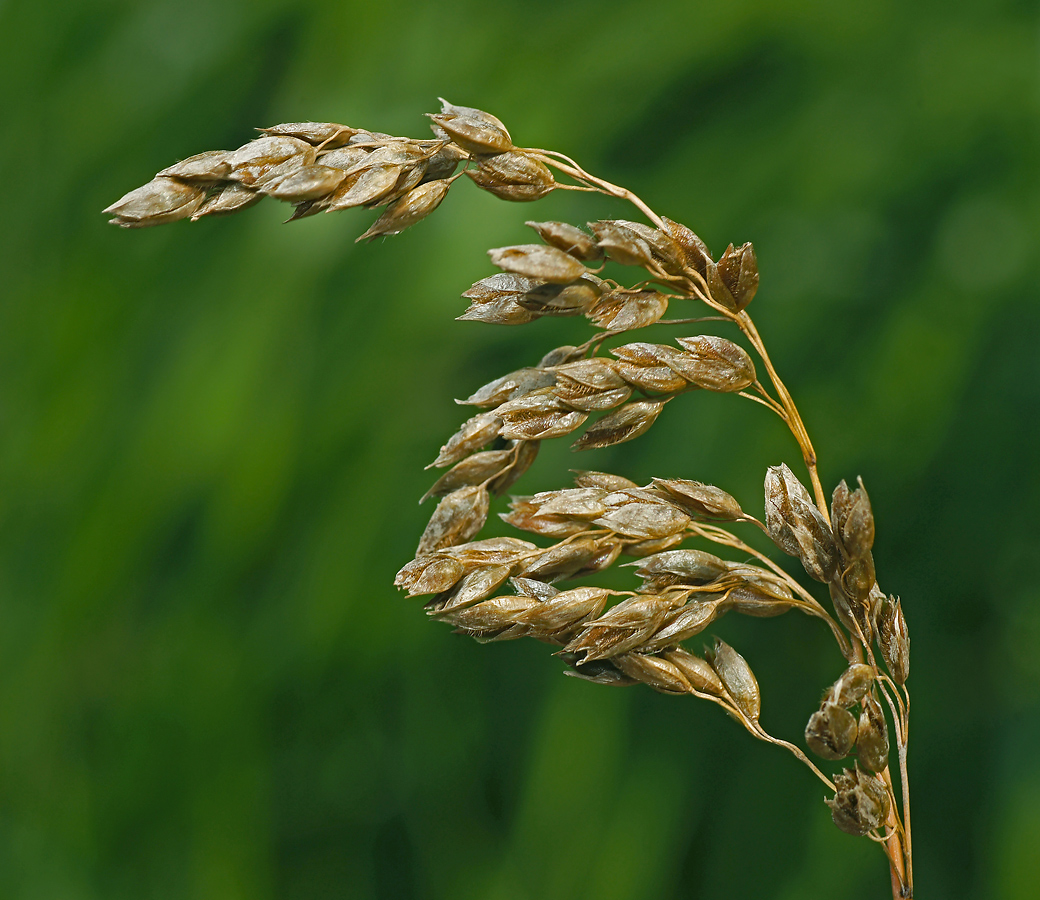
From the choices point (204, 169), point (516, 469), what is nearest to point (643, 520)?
point (516, 469)

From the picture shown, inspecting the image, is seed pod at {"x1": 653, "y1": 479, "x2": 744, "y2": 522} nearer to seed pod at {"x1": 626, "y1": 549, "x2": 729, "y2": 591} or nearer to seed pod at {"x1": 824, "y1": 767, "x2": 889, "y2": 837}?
seed pod at {"x1": 626, "y1": 549, "x2": 729, "y2": 591}

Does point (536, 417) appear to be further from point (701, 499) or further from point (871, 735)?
point (871, 735)

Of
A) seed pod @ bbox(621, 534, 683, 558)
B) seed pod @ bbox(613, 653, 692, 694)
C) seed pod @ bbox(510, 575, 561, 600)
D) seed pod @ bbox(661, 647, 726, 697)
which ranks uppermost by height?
seed pod @ bbox(621, 534, 683, 558)

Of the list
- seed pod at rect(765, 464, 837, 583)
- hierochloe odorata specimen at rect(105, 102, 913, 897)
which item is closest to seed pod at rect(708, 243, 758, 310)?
hierochloe odorata specimen at rect(105, 102, 913, 897)

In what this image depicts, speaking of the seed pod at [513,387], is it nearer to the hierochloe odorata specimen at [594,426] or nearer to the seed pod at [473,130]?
the hierochloe odorata specimen at [594,426]

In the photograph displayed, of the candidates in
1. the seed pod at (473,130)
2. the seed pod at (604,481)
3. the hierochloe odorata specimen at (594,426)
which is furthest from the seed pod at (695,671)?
the seed pod at (473,130)

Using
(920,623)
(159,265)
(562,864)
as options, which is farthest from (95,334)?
(920,623)
